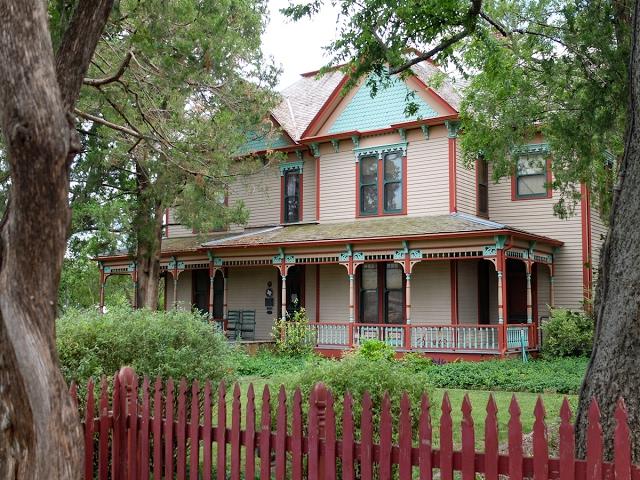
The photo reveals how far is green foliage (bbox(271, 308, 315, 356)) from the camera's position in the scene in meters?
21.2

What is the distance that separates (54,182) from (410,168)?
1873cm

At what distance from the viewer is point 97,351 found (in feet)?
21.7

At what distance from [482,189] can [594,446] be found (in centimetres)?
1950

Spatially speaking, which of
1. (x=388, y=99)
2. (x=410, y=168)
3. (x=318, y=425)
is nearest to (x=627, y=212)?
(x=318, y=425)

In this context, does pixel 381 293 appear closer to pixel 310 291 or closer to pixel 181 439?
pixel 310 291

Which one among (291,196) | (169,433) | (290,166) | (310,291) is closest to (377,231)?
(310,291)

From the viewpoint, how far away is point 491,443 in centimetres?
369

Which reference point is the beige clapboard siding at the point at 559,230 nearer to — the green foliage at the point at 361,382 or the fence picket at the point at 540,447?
the green foliage at the point at 361,382

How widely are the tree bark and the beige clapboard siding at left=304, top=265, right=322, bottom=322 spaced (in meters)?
20.2

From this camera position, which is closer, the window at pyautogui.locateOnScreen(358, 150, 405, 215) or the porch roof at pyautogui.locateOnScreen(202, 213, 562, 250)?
the porch roof at pyautogui.locateOnScreen(202, 213, 562, 250)

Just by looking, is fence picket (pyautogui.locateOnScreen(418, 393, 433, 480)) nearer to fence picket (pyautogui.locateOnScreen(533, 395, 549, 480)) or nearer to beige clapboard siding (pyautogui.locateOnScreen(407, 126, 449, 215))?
fence picket (pyautogui.locateOnScreen(533, 395, 549, 480))

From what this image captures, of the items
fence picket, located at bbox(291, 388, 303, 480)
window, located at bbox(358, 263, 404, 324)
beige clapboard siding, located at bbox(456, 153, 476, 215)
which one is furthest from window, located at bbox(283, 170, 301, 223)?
fence picket, located at bbox(291, 388, 303, 480)

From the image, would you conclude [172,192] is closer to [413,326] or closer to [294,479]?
[413,326]

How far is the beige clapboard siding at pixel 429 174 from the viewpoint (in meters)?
21.1
